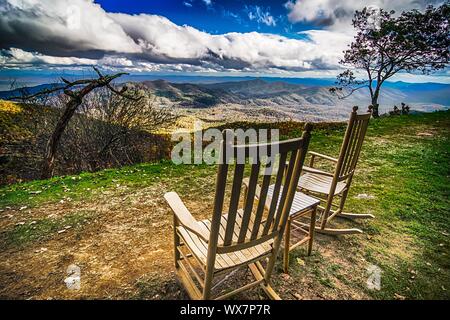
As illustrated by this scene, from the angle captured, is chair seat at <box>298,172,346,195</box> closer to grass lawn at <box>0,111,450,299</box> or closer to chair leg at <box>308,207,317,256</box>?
chair leg at <box>308,207,317,256</box>

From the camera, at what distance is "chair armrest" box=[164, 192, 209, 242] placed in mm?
1817

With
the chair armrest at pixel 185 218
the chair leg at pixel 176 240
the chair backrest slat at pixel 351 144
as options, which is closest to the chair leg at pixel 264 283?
the chair leg at pixel 176 240

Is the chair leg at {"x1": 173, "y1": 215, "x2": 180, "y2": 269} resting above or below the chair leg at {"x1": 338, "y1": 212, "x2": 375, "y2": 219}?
above

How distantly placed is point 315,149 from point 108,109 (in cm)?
822

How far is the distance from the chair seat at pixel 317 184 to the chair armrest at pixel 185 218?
5.95 feet

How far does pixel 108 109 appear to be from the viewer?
10242 millimetres

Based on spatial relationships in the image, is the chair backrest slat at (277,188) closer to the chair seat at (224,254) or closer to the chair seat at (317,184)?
the chair seat at (224,254)

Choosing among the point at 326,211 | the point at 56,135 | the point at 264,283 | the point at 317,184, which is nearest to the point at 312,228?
the point at 326,211

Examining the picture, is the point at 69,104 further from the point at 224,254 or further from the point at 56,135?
the point at 224,254

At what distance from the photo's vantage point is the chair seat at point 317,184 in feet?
10.4

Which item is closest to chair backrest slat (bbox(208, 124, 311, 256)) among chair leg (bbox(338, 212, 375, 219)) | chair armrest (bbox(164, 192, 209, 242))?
chair armrest (bbox(164, 192, 209, 242))

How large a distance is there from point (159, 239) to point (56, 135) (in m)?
5.25

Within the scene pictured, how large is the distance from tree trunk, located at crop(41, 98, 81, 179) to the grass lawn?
1.74 meters
